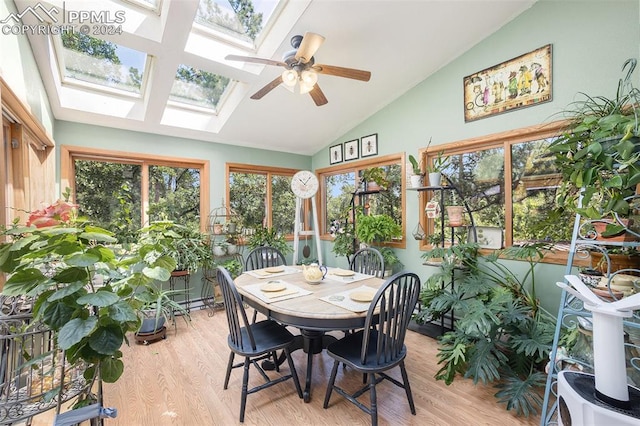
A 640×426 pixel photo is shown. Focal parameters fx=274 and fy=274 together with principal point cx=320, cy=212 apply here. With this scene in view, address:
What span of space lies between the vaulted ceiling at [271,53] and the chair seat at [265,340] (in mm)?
2600

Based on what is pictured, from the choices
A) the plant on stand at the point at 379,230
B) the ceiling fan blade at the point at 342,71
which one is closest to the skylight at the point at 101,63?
the ceiling fan blade at the point at 342,71

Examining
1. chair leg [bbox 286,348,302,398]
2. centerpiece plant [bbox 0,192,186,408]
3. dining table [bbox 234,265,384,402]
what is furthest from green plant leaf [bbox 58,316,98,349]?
chair leg [bbox 286,348,302,398]

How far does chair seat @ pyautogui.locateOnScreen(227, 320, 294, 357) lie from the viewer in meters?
1.89

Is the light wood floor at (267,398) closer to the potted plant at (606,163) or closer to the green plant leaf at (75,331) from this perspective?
the green plant leaf at (75,331)

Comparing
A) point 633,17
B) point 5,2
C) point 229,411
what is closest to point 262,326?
point 229,411

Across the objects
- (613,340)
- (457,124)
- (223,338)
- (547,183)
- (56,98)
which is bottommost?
(223,338)

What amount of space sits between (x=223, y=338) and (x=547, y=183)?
3685 millimetres

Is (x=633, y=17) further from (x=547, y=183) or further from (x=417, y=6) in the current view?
(x=417, y=6)

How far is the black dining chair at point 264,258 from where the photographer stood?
10.6ft

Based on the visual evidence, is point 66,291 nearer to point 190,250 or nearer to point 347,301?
point 347,301

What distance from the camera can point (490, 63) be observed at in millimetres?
2895

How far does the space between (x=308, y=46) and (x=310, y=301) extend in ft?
6.34

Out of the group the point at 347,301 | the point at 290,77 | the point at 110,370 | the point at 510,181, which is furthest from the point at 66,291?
the point at 510,181

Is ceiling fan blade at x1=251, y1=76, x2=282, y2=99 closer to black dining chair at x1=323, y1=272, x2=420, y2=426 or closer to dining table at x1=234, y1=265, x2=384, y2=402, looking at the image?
dining table at x1=234, y1=265, x2=384, y2=402
